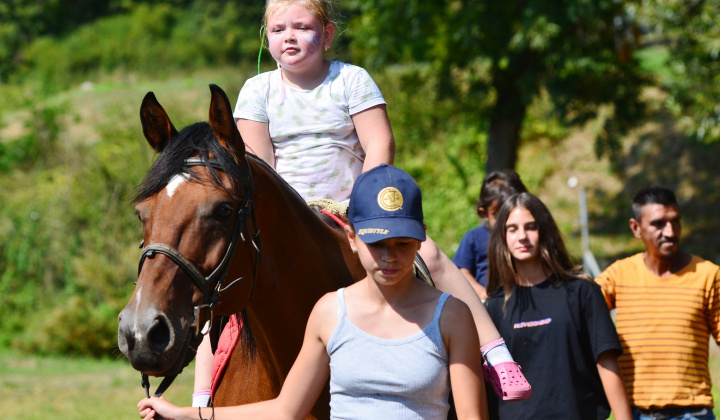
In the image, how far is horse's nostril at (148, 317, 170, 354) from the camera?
258 cm

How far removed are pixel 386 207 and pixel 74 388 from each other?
11.2 m

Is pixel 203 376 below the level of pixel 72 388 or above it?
above

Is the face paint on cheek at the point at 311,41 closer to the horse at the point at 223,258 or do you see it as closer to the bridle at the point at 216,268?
the horse at the point at 223,258

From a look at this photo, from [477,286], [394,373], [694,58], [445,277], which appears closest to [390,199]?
[394,373]

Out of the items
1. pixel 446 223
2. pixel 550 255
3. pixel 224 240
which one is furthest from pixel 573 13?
pixel 224 240

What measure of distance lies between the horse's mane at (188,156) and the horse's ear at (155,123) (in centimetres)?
9

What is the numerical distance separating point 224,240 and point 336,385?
2.10 ft

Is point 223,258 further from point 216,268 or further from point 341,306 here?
point 341,306

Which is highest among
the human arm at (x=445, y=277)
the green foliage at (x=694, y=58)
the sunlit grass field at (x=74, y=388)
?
the green foliage at (x=694, y=58)

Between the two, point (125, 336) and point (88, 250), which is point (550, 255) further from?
point (88, 250)

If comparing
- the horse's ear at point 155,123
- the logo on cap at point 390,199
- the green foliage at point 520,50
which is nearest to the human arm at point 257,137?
the horse's ear at point 155,123

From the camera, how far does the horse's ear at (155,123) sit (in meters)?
3.03

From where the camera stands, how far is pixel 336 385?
2.69 meters

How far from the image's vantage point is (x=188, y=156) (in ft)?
9.67
